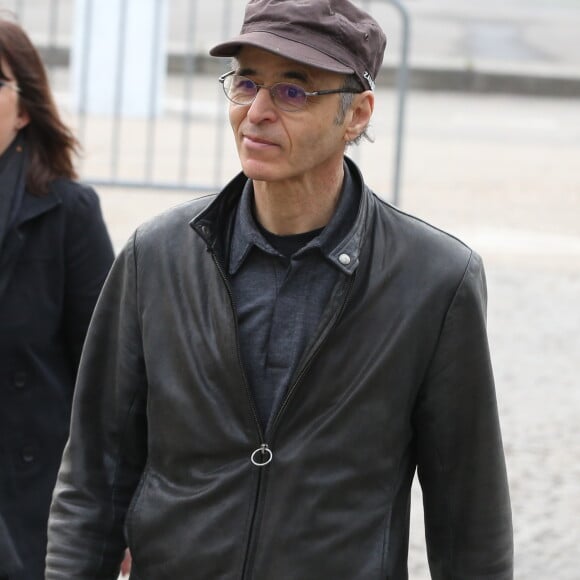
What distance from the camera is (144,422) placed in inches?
113


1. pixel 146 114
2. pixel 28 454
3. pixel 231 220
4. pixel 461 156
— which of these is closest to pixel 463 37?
pixel 461 156

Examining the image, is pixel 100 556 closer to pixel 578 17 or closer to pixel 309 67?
pixel 309 67

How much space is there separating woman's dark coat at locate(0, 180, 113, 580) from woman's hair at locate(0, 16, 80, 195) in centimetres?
9

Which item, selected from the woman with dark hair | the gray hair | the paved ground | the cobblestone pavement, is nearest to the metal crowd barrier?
the cobblestone pavement

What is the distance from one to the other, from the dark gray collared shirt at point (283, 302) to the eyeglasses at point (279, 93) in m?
0.23

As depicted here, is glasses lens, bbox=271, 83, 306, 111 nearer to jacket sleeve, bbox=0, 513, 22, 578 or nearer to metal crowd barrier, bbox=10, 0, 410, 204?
jacket sleeve, bbox=0, 513, 22, 578

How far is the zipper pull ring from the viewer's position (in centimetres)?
262

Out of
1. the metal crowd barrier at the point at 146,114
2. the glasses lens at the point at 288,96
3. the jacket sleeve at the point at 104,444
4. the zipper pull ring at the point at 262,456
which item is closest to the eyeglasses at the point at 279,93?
the glasses lens at the point at 288,96

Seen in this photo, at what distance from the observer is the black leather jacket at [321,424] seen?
8.60 ft

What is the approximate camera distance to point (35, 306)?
3.74 meters

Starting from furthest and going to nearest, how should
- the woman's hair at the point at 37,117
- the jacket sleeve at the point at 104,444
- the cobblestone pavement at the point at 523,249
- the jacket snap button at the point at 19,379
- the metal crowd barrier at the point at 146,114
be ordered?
Result: the metal crowd barrier at the point at 146,114 < the cobblestone pavement at the point at 523,249 < the woman's hair at the point at 37,117 < the jacket snap button at the point at 19,379 < the jacket sleeve at the point at 104,444

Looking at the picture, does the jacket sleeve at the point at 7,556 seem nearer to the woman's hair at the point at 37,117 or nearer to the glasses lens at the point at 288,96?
the woman's hair at the point at 37,117

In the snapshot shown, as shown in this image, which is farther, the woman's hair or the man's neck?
the woman's hair

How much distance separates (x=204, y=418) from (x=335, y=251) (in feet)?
1.20
